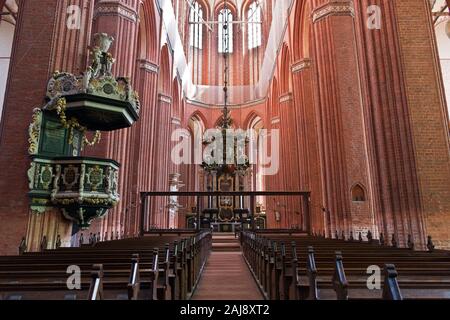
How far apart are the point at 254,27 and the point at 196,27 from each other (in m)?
5.21

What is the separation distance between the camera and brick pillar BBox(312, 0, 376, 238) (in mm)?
9227

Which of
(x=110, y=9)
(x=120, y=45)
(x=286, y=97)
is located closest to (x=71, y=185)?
(x=120, y=45)

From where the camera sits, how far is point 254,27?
28.7 m

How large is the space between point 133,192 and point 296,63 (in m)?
9.23

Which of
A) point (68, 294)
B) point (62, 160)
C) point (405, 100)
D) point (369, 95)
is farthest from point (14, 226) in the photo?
point (405, 100)

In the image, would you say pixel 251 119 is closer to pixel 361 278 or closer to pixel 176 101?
pixel 176 101

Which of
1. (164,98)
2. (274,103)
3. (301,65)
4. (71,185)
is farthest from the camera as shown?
(274,103)

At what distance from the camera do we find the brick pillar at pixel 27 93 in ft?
20.5

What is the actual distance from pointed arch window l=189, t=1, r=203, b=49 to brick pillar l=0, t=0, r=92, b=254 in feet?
72.3

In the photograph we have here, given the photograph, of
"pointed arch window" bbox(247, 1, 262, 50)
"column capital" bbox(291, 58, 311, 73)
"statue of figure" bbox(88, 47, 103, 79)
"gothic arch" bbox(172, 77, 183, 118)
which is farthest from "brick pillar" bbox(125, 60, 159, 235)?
"pointed arch window" bbox(247, 1, 262, 50)

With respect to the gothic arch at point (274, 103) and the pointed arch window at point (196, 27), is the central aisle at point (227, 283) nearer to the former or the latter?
the gothic arch at point (274, 103)

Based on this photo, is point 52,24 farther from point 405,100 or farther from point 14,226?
point 405,100

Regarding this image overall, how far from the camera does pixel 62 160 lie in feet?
21.5

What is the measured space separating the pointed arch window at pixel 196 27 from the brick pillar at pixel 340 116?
19.6 m
